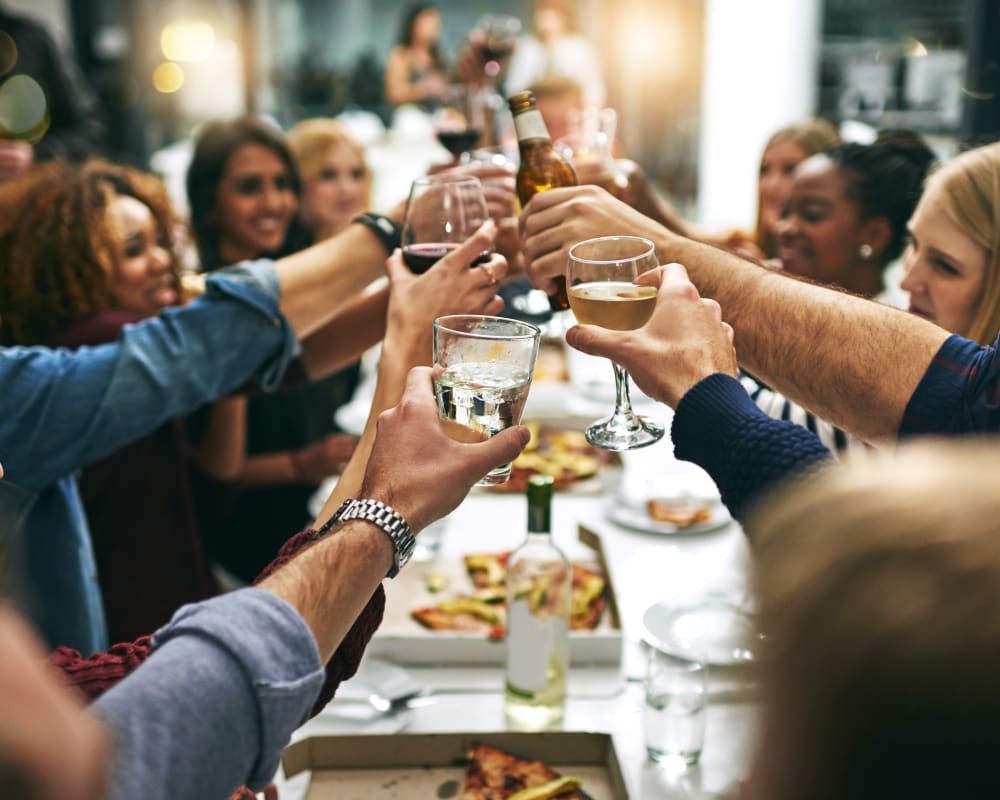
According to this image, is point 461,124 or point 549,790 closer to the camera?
point 549,790

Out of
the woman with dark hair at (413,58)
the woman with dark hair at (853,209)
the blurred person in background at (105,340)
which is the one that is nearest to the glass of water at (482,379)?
the blurred person in background at (105,340)

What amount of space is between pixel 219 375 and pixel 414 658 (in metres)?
0.54

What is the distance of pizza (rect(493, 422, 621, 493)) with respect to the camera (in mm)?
2244

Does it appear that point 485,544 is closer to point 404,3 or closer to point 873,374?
point 873,374

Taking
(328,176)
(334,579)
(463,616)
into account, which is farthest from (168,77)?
(334,579)

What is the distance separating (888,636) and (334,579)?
1.61 ft

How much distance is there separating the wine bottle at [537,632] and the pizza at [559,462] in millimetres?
772

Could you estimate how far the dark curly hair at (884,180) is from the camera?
2521 millimetres

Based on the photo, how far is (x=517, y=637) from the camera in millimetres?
1365

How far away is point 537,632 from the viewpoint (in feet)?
4.46

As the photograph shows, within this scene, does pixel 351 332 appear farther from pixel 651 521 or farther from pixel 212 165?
pixel 212 165

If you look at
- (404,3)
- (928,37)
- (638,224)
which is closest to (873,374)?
(638,224)

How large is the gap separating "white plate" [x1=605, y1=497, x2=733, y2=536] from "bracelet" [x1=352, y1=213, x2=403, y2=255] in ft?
2.43

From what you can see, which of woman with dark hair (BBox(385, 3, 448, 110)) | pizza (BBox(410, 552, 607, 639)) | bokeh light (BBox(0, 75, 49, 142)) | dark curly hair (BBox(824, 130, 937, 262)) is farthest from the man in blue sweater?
woman with dark hair (BBox(385, 3, 448, 110))
